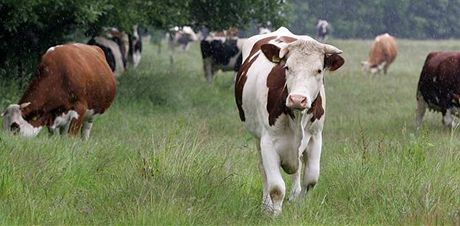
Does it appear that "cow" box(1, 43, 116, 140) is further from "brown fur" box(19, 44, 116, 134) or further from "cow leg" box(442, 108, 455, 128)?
"cow leg" box(442, 108, 455, 128)

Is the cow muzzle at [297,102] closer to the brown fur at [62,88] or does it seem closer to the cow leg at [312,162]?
the cow leg at [312,162]

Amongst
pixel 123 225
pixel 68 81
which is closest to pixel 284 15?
pixel 68 81

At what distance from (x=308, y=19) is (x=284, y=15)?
49167mm

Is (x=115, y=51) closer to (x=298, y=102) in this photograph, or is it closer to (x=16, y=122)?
(x=16, y=122)

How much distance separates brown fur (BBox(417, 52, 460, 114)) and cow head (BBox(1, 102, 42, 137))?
686cm

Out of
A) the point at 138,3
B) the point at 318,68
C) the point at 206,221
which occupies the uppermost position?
the point at 318,68

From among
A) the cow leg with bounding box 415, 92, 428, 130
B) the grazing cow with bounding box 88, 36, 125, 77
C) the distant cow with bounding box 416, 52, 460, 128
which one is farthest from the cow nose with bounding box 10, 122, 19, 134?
the grazing cow with bounding box 88, 36, 125, 77

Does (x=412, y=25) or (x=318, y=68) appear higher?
(x=318, y=68)

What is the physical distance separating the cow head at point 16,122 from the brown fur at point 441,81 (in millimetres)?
6865

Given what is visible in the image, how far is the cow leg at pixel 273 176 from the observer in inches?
286

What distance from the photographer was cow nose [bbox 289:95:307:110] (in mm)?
6723

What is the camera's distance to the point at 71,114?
11453mm

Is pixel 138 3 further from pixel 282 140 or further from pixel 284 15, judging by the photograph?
pixel 282 140

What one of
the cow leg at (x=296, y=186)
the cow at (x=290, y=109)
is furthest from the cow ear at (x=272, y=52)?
the cow leg at (x=296, y=186)
